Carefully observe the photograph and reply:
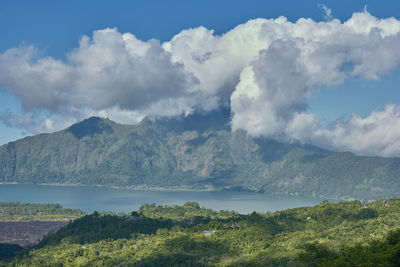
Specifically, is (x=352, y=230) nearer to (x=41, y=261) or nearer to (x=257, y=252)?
(x=257, y=252)

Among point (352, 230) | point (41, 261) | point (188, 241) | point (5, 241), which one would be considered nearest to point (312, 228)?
point (352, 230)

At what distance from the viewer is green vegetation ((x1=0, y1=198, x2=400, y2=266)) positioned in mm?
105812

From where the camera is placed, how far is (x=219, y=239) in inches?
4963

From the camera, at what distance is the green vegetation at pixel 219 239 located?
105812 mm

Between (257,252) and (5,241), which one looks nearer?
(257,252)

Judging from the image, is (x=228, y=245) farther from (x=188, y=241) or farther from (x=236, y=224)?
(x=236, y=224)

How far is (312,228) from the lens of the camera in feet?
444

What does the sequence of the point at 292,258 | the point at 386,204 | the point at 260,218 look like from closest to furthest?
1. the point at 292,258
2. the point at 260,218
3. the point at 386,204

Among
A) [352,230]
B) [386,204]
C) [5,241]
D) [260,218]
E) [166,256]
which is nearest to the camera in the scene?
[166,256]

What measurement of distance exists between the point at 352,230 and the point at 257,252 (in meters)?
27.5

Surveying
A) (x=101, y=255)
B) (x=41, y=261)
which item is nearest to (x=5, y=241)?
(x=41, y=261)

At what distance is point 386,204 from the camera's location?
6132 inches

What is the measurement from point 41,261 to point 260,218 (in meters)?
66.3

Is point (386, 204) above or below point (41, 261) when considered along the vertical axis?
above
